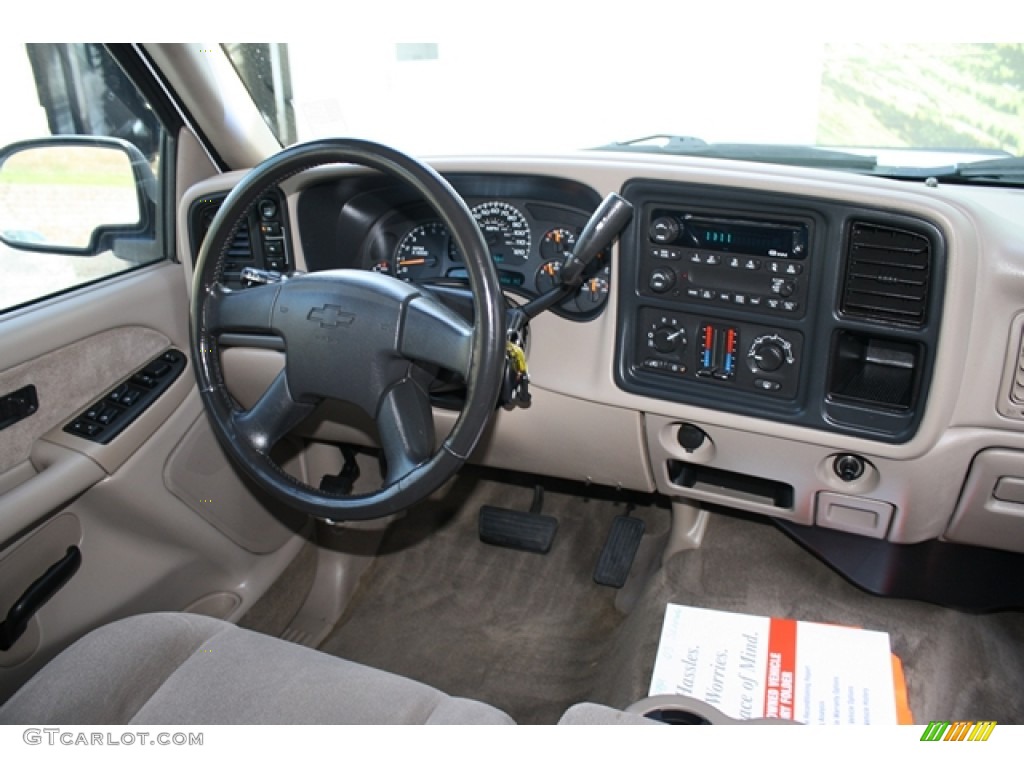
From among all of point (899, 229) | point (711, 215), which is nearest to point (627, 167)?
point (711, 215)

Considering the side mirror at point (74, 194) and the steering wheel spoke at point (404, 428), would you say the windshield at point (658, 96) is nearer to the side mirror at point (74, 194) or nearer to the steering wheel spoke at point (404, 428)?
the side mirror at point (74, 194)

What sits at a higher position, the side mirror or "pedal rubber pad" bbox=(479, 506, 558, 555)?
the side mirror

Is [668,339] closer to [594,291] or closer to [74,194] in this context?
[594,291]

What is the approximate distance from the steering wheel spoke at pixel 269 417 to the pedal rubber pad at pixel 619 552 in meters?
1.21

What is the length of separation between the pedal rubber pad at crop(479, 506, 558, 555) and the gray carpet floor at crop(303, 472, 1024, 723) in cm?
6

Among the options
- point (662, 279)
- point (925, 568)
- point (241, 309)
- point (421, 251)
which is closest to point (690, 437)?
point (662, 279)

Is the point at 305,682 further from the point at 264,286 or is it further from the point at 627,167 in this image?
the point at 627,167

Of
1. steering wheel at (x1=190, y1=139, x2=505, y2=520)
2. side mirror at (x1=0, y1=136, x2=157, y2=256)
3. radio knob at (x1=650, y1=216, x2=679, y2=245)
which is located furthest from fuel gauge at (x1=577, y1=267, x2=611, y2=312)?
side mirror at (x1=0, y1=136, x2=157, y2=256)

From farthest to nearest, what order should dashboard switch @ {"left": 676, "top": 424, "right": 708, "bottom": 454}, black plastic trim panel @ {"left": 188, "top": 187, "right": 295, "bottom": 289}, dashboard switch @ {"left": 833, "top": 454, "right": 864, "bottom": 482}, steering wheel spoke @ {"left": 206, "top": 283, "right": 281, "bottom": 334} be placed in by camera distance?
1. black plastic trim panel @ {"left": 188, "top": 187, "right": 295, "bottom": 289}
2. dashboard switch @ {"left": 676, "top": 424, "right": 708, "bottom": 454}
3. dashboard switch @ {"left": 833, "top": 454, "right": 864, "bottom": 482}
4. steering wheel spoke @ {"left": 206, "top": 283, "right": 281, "bottom": 334}

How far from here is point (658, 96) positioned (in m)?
1.96

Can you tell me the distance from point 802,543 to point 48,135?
2.06 metres

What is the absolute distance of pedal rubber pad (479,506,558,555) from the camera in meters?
2.58

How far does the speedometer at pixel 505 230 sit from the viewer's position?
6.20 ft
